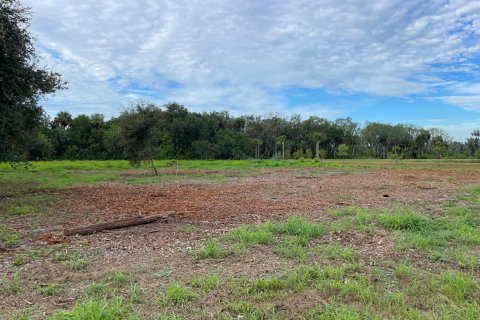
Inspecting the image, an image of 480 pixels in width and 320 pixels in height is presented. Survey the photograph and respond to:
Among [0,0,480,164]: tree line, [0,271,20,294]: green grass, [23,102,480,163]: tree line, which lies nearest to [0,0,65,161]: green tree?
[0,0,480,164]: tree line

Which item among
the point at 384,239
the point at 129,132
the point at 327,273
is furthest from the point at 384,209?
the point at 129,132

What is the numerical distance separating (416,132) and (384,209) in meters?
99.5

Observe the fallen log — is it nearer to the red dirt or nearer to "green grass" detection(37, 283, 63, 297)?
the red dirt

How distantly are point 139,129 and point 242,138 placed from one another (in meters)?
50.0

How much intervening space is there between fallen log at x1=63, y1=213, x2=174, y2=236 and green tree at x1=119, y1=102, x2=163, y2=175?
18.0 m

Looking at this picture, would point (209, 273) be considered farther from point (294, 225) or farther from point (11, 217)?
point (11, 217)

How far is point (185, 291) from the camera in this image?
4.20 metres

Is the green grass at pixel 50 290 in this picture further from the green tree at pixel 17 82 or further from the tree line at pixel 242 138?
the tree line at pixel 242 138

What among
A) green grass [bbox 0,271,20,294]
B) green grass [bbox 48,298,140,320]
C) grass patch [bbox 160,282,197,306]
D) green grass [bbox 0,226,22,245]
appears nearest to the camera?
green grass [bbox 48,298,140,320]

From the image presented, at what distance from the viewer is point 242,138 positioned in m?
75.0

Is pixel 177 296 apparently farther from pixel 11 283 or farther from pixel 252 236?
pixel 252 236

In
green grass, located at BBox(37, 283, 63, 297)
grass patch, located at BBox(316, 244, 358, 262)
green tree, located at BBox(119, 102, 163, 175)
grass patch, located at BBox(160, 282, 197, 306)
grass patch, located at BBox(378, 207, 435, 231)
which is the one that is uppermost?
green tree, located at BBox(119, 102, 163, 175)

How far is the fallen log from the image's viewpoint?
715cm

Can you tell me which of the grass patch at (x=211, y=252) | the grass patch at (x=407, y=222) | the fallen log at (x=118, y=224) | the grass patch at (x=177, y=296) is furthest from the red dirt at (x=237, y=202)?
the grass patch at (x=177, y=296)
